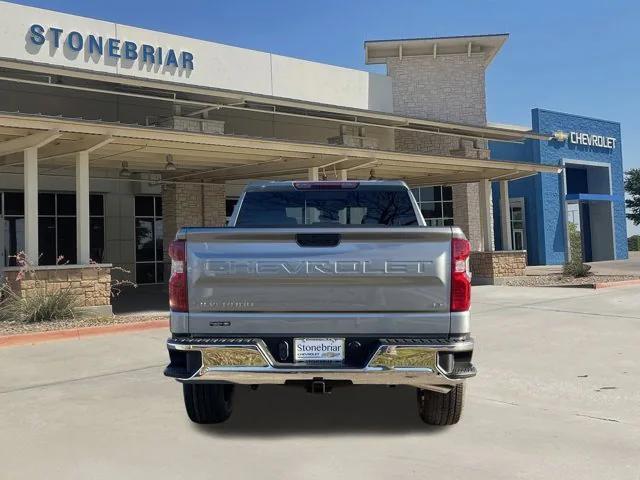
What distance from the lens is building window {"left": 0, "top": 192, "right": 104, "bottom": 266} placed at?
1839cm

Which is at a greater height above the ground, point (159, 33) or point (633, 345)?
point (159, 33)

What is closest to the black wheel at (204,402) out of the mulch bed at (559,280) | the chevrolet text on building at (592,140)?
the mulch bed at (559,280)

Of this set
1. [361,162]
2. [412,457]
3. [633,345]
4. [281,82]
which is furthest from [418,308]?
[281,82]

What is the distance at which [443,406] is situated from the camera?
16.4 ft

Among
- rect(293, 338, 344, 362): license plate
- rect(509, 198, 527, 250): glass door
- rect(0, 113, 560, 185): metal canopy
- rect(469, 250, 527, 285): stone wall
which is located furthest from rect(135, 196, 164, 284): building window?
rect(509, 198, 527, 250): glass door

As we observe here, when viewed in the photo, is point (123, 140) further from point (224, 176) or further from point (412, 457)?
point (412, 457)

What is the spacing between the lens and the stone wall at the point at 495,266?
19703 millimetres

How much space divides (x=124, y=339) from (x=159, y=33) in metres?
11.0

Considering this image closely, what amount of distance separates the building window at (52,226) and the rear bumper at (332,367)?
15577mm

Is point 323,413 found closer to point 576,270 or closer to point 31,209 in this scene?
point 31,209

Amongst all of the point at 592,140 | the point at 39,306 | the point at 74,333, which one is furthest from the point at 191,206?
the point at 592,140

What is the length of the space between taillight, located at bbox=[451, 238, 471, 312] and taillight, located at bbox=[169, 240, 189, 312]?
1.90 m

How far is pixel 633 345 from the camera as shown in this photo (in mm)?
8648

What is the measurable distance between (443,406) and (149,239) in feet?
58.8
